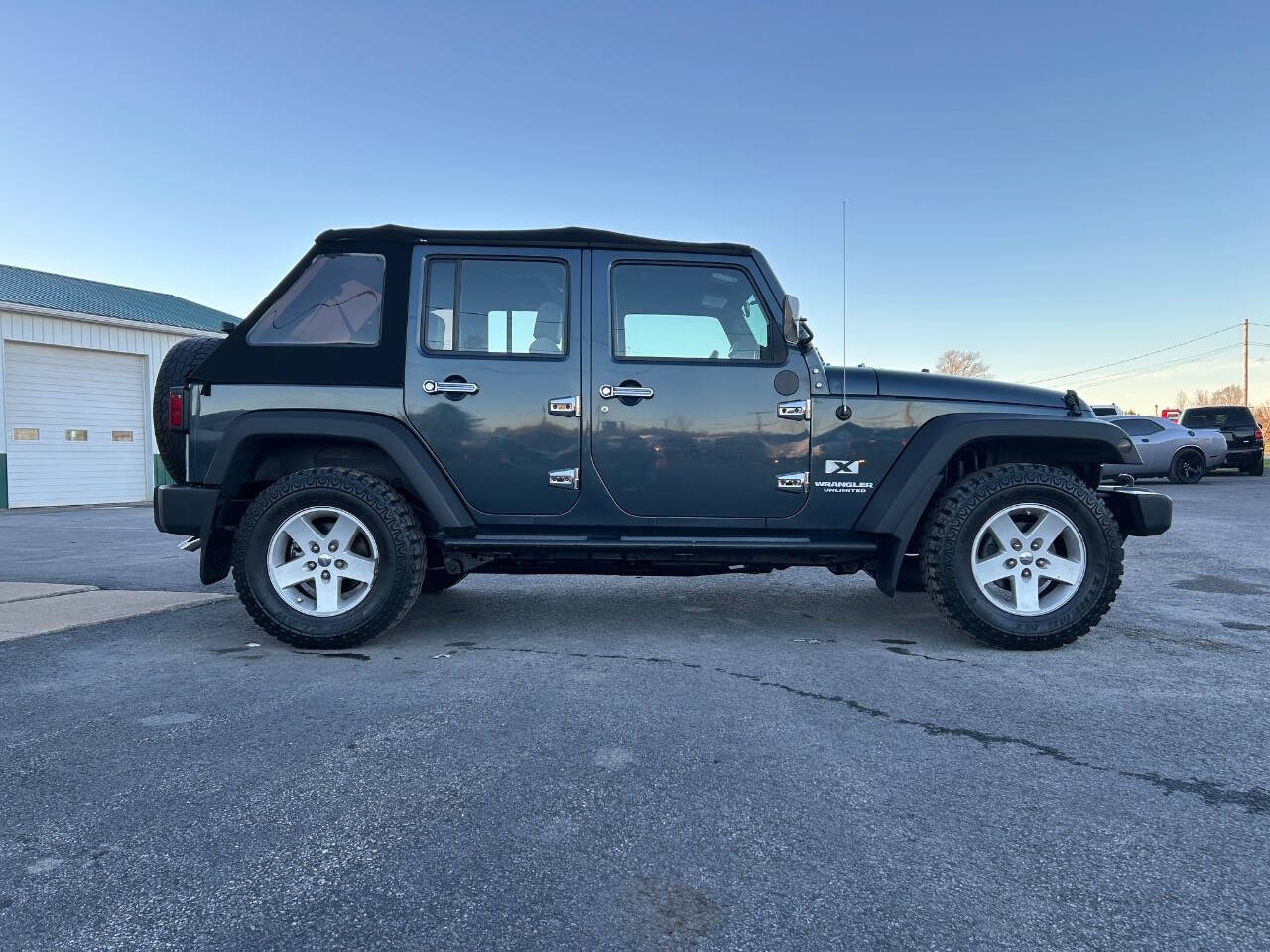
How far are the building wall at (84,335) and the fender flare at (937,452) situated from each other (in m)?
13.1

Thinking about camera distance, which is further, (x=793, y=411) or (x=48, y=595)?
(x=48, y=595)

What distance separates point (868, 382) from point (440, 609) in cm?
282

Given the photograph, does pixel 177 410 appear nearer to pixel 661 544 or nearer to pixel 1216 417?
pixel 661 544

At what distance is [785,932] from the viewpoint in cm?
146

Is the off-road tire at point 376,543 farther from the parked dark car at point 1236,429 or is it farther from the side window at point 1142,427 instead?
the parked dark car at point 1236,429

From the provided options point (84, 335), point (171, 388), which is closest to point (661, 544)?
point (171, 388)

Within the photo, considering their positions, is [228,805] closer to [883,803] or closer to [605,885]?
[605,885]

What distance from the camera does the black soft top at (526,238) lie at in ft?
12.5

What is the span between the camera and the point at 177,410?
3734mm

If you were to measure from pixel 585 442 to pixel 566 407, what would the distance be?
0.20 m

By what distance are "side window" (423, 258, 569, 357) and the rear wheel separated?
1732 cm

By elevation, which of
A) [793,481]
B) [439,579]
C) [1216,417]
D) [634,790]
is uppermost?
[1216,417]

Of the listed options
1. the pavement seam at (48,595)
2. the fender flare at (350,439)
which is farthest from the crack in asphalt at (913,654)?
the pavement seam at (48,595)

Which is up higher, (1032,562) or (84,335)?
(84,335)
